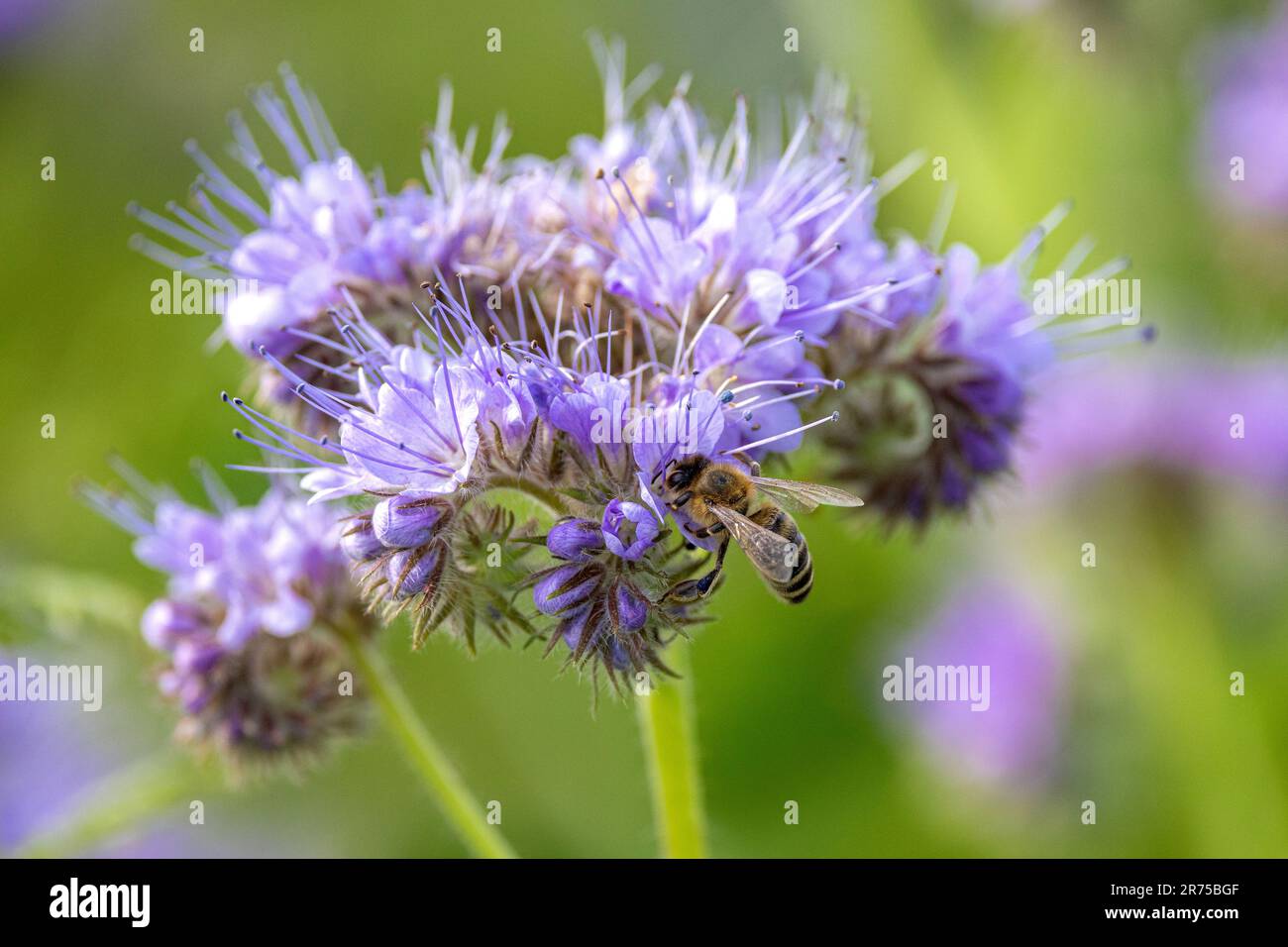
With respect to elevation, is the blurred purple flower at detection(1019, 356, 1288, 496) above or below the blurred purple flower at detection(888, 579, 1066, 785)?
above

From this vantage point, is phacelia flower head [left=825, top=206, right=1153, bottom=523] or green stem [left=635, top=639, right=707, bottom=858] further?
phacelia flower head [left=825, top=206, right=1153, bottom=523]

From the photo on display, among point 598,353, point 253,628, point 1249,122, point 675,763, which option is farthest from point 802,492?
point 1249,122

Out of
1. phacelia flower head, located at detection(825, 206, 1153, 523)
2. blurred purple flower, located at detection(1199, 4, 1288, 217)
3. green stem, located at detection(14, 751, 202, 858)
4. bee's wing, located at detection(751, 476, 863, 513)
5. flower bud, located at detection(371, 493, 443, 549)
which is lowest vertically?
green stem, located at detection(14, 751, 202, 858)

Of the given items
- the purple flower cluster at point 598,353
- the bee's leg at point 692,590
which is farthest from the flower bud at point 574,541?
the bee's leg at point 692,590

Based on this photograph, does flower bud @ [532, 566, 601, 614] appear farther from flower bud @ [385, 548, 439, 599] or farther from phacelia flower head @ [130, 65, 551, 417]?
phacelia flower head @ [130, 65, 551, 417]

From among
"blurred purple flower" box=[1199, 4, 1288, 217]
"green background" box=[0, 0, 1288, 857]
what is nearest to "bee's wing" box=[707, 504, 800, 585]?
"green background" box=[0, 0, 1288, 857]

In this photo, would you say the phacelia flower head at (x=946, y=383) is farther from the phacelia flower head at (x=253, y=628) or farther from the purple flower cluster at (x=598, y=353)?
the phacelia flower head at (x=253, y=628)
